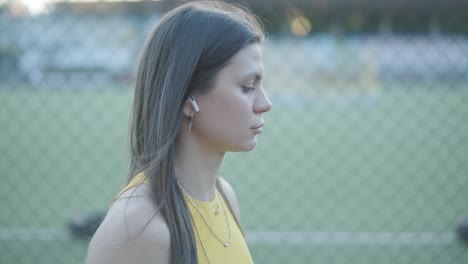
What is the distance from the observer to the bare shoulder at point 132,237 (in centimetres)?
146

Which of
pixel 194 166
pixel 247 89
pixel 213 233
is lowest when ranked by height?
pixel 213 233

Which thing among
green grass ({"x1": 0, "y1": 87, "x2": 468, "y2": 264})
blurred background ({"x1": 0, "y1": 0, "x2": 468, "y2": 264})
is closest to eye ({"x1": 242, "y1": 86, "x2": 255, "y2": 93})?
green grass ({"x1": 0, "y1": 87, "x2": 468, "y2": 264})

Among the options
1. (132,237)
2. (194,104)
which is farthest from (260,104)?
(132,237)

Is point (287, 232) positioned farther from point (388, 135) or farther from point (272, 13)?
point (388, 135)

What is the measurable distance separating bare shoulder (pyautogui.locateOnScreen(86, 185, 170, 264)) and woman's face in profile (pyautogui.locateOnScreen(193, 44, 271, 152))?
0.29 meters

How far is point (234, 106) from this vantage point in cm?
164

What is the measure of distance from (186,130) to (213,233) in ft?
1.07

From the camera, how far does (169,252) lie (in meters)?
1.52

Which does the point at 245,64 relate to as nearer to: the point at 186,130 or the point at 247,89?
the point at 247,89

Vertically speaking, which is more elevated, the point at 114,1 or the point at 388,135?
the point at 114,1

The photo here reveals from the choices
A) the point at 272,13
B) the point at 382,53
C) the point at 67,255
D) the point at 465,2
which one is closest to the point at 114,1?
the point at 272,13

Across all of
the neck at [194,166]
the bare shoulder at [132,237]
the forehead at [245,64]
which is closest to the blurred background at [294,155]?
the forehead at [245,64]

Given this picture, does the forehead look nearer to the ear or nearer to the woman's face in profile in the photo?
the woman's face in profile

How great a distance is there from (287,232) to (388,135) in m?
6.64
